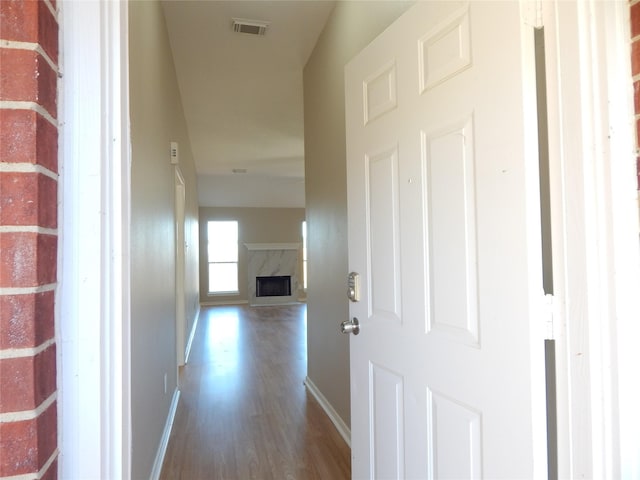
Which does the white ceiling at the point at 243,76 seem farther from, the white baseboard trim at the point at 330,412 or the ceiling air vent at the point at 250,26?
the white baseboard trim at the point at 330,412

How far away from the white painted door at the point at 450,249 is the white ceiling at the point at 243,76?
147 centimetres

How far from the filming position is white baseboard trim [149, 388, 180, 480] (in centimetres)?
200

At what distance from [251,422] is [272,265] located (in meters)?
6.83

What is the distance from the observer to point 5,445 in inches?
23.9

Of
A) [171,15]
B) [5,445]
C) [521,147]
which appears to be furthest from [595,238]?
[171,15]

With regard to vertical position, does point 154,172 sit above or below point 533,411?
above

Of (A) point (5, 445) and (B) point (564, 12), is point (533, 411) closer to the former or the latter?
(B) point (564, 12)

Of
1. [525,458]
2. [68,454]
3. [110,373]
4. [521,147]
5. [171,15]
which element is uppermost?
[171,15]

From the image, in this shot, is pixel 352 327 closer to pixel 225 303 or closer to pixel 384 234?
pixel 384 234

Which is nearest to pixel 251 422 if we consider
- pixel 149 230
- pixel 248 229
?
pixel 149 230

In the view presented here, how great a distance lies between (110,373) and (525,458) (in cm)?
89

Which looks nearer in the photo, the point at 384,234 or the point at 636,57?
the point at 636,57

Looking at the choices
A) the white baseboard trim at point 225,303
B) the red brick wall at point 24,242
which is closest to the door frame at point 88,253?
the red brick wall at point 24,242

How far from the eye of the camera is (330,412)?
273 centimetres
